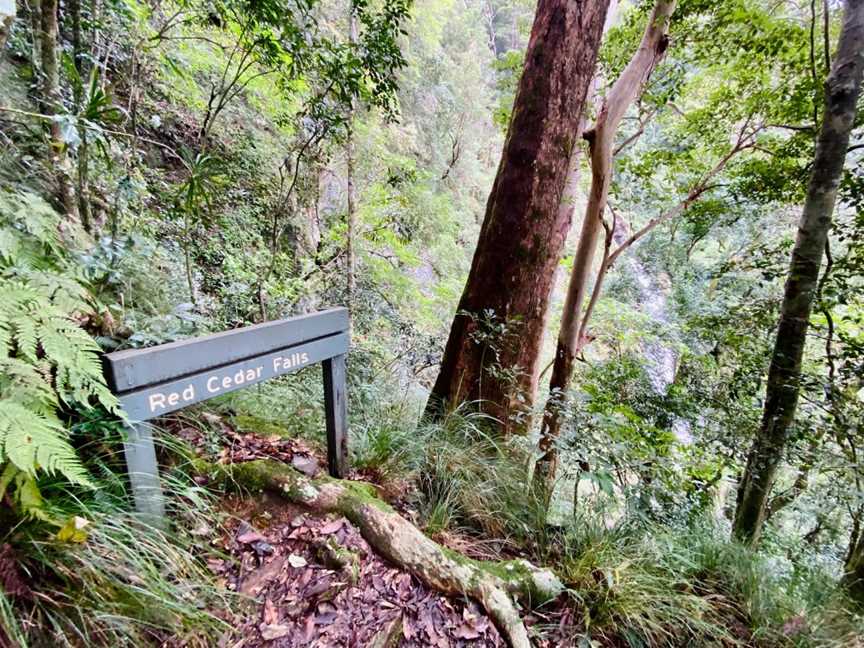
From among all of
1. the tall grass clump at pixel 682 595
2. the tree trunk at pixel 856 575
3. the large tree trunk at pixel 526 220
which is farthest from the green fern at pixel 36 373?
the tree trunk at pixel 856 575

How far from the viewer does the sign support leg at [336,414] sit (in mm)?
2100

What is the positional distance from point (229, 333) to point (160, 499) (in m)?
0.64

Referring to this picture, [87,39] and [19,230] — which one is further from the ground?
[87,39]

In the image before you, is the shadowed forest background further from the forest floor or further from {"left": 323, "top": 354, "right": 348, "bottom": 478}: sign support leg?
{"left": 323, "top": 354, "right": 348, "bottom": 478}: sign support leg

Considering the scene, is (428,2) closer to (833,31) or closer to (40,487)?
(833,31)

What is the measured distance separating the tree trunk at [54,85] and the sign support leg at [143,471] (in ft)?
6.14

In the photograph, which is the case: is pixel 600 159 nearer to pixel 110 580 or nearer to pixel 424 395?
pixel 424 395

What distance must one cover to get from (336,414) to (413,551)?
0.78 meters

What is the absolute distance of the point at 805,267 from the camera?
2.81 meters

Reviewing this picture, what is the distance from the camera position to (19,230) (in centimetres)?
157

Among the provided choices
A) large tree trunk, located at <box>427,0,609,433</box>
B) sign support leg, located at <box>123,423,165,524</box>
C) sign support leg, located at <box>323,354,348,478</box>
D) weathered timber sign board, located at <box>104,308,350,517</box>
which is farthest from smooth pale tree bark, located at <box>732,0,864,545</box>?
sign support leg, located at <box>123,423,165,524</box>

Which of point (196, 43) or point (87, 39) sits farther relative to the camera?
point (196, 43)

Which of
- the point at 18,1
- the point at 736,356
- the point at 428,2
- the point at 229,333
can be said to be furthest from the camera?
the point at 428,2

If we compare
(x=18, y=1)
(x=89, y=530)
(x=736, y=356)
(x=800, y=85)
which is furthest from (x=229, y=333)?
(x=800, y=85)
